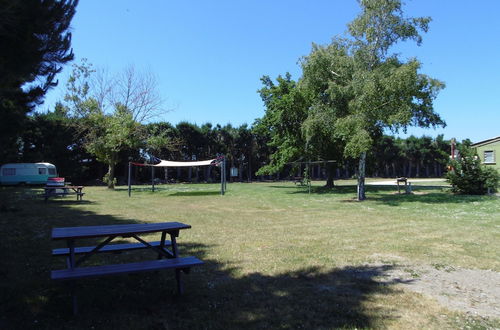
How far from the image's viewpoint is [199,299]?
3.88 m

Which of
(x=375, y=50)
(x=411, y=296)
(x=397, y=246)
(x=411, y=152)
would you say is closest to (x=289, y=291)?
(x=411, y=296)

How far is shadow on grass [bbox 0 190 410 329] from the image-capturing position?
3303 mm

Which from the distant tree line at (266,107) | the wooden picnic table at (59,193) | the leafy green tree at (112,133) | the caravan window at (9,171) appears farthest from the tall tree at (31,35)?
the caravan window at (9,171)

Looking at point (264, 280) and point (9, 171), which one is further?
point (9, 171)

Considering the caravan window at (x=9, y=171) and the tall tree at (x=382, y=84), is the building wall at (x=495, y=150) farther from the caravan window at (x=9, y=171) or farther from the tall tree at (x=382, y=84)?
the caravan window at (x=9, y=171)

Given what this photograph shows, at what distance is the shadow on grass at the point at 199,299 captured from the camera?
3.30m

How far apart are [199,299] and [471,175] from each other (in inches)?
733

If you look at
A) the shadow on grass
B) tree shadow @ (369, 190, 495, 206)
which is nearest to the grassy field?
the shadow on grass

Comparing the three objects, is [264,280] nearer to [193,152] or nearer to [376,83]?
[376,83]

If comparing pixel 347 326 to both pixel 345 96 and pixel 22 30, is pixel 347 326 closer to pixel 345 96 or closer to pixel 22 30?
pixel 22 30

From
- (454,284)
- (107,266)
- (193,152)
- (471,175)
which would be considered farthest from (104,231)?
(193,152)

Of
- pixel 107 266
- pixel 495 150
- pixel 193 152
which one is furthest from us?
pixel 193 152

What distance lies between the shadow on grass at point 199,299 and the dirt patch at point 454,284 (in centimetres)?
30

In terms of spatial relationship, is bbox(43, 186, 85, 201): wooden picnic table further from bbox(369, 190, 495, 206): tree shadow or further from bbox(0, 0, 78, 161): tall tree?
bbox(369, 190, 495, 206): tree shadow
